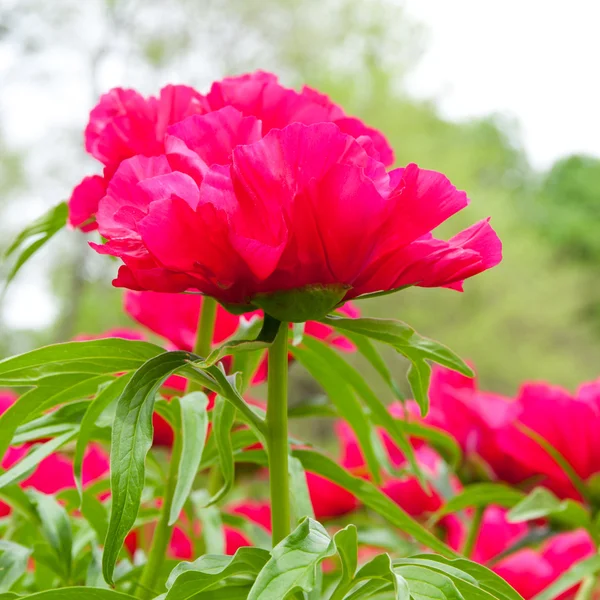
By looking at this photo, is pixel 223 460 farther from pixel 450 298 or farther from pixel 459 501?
pixel 450 298

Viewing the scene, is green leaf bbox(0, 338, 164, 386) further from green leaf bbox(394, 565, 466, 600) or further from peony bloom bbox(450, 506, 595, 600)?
peony bloom bbox(450, 506, 595, 600)

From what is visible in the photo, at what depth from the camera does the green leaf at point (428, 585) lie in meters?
0.19

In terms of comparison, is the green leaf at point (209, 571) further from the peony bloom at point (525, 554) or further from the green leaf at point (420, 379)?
the peony bloom at point (525, 554)

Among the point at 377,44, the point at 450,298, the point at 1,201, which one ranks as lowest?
the point at 450,298

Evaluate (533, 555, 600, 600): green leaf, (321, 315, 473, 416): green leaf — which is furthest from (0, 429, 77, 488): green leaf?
(533, 555, 600, 600): green leaf

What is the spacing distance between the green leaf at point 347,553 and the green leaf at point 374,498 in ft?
0.21

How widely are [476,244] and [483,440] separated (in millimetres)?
260

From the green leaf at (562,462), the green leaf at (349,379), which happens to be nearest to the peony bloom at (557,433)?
the green leaf at (562,462)

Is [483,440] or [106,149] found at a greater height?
[106,149]

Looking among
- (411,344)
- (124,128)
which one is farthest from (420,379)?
(124,128)

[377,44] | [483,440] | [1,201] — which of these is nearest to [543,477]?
[483,440]

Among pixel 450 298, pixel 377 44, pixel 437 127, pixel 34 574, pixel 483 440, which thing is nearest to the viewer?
pixel 34 574

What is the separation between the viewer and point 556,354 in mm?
7402

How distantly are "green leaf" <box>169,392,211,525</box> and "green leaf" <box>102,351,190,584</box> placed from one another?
4 cm
